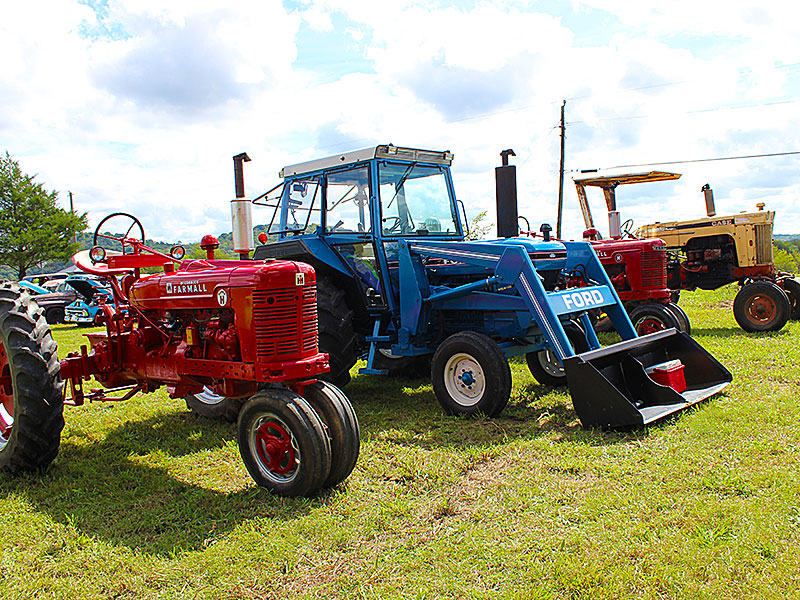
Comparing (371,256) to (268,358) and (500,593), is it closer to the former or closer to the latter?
(268,358)

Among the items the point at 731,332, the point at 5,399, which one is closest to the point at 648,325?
the point at 731,332

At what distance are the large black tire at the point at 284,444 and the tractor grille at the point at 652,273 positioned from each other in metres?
6.42

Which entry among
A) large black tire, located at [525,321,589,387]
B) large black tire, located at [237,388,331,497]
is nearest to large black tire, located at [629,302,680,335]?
large black tire, located at [525,321,589,387]

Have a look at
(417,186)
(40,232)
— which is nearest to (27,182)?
(40,232)

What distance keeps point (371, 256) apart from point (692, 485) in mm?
3629

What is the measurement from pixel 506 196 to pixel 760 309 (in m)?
5.04

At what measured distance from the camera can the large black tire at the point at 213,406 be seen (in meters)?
5.26

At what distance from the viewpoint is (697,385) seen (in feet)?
18.1

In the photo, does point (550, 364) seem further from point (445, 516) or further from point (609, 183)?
point (609, 183)

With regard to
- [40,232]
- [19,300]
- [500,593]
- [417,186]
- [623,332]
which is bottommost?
[500,593]

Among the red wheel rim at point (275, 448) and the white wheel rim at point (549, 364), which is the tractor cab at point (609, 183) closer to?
the white wheel rim at point (549, 364)

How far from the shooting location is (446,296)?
19.2ft

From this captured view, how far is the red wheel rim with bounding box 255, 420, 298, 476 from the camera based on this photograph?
362cm

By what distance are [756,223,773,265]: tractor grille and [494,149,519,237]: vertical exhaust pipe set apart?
17.3 ft
